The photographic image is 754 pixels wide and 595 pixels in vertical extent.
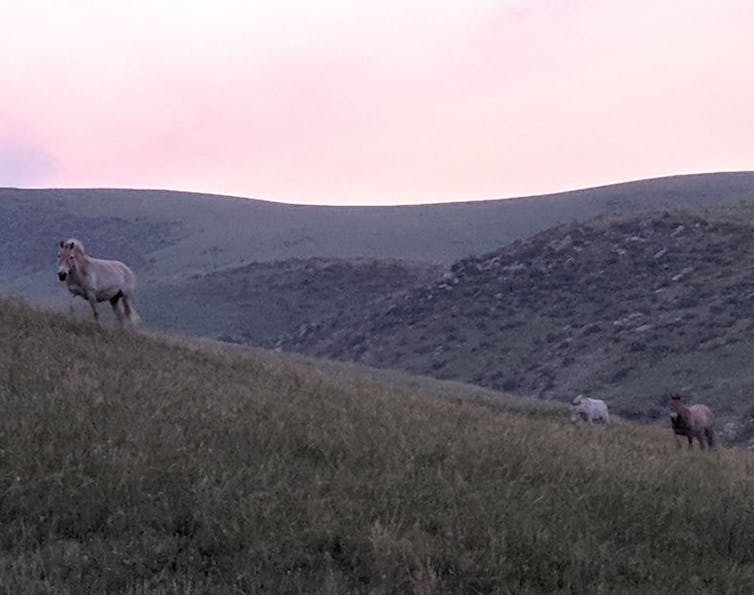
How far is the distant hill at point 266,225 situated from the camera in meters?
100

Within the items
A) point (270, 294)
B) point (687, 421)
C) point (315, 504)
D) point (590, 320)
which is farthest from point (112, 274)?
point (270, 294)

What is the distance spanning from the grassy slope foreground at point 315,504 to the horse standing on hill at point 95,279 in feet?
18.9

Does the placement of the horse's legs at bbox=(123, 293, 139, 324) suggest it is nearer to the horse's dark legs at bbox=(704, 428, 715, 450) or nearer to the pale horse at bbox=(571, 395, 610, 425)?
the pale horse at bbox=(571, 395, 610, 425)

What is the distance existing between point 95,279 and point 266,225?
98.1m

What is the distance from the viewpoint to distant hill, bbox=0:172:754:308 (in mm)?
100375

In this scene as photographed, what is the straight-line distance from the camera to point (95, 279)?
1741cm

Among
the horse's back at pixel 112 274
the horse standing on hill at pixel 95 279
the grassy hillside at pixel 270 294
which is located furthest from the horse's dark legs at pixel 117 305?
the grassy hillside at pixel 270 294

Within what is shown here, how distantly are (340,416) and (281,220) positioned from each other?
107065mm

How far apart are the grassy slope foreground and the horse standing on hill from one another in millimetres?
5754

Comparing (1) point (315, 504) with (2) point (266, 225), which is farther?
(2) point (266, 225)

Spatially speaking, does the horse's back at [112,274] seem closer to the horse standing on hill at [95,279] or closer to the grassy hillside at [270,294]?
the horse standing on hill at [95,279]

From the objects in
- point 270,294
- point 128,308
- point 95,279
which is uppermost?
point 95,279

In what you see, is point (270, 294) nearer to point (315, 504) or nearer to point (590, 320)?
point (590, 320)

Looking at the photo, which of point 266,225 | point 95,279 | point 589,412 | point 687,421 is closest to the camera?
point 95,279
